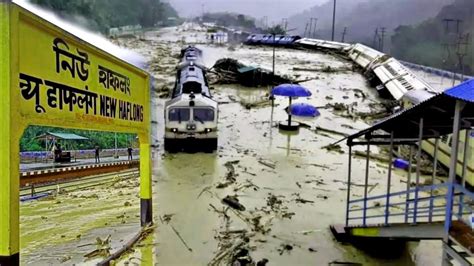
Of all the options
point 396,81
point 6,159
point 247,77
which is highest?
point 247,77

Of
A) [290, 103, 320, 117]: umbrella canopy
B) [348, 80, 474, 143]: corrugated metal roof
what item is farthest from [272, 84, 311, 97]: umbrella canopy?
[348, 80, 474, 143]: corrugated metal roof

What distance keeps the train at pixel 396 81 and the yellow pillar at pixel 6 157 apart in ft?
19.0

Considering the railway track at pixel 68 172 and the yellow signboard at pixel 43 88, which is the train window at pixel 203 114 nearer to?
the railway track at pixel 68 172

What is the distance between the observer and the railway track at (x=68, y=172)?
11110 mm

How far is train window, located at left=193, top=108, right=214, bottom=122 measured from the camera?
628 inches

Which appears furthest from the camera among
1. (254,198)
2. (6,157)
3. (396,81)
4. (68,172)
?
(396,81)

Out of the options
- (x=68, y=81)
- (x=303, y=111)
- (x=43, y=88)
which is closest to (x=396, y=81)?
(x=303, y=111)

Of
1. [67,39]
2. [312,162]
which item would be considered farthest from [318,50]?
[67,39]

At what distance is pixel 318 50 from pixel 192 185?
37.5m

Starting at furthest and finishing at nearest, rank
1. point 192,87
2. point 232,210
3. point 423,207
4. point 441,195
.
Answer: point 192,87 → point 232,210 → point 423,207 → point 441,195

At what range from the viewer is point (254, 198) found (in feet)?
39.8

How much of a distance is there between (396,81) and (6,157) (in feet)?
82.2

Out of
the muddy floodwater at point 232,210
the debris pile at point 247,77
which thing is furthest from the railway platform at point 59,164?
the debris pile at point 247,77

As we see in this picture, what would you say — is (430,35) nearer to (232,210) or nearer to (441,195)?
(232,210)
